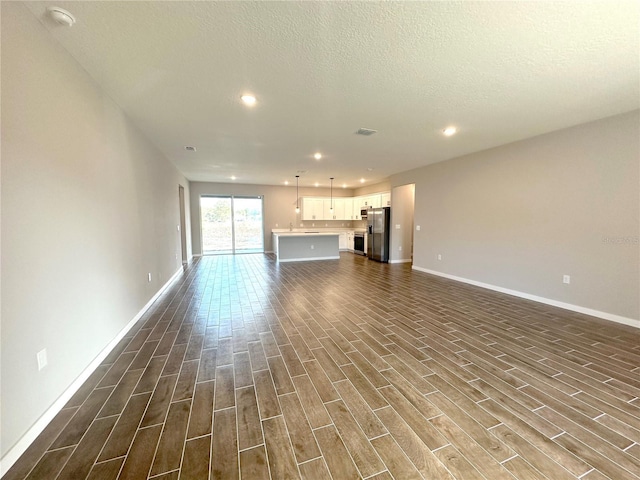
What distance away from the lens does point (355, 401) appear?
1.84 metres

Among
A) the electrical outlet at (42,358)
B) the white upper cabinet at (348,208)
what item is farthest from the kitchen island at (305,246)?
the electrical outlet at (42,358)

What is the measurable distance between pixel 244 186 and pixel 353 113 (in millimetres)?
6897

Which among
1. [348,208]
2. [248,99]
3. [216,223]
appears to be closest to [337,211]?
[348,208]

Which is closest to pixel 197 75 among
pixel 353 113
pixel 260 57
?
pixel 260 57

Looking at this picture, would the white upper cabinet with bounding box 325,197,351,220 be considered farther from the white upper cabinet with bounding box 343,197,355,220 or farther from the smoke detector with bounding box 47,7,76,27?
the smoke detector with bounding box 47,7,76,27

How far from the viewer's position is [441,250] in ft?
19.3

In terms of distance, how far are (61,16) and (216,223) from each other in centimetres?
787

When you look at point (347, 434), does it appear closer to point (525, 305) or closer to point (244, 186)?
point (525, 305)

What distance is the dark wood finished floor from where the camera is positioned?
137 cm

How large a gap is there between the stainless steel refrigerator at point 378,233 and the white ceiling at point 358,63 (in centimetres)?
410

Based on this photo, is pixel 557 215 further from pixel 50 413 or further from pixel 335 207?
pixel 335 207

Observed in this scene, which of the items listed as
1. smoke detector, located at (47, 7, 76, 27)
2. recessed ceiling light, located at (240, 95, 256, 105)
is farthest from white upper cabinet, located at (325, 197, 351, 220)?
smoke detector, located at (47, 7, 76, 27)

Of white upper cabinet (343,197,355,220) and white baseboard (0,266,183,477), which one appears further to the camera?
white upper cabinet (343,197,355,220)

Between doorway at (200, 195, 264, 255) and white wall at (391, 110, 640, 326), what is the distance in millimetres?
6573
